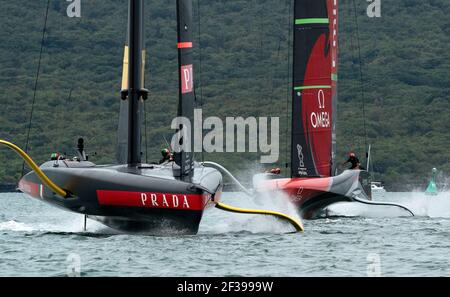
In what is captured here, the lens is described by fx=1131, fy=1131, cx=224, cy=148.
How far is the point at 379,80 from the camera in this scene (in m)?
122

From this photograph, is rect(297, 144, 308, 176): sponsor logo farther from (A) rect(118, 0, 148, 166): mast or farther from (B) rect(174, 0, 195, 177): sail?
(B) rect(174, 0, 195, 177): sail

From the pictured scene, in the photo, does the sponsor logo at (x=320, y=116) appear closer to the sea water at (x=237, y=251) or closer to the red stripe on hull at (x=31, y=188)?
the sea water at (x=237, y=251)

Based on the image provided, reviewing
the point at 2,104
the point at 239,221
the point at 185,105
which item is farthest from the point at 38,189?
the point at 2,104

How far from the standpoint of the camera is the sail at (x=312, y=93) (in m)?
27.4

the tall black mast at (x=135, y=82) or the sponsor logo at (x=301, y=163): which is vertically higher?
the tall black mast at (x=135, y=82)

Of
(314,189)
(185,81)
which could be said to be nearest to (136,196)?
(185,81)

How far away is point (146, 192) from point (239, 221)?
6225 mm

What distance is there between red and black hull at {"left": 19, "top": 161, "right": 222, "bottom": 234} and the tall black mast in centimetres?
56

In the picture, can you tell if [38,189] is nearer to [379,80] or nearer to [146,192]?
[146,192]

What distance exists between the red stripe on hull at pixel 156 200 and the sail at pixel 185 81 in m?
0.63

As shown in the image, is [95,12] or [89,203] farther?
[95,12]

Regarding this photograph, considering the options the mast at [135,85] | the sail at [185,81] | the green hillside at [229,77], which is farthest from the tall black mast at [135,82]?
the green hillside at [229,77]

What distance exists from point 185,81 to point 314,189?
8242 mm

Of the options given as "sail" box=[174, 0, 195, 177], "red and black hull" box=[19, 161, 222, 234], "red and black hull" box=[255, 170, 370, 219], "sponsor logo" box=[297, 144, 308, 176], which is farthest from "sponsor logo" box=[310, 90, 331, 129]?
"sail" box=[174, 0, 195, 177]
